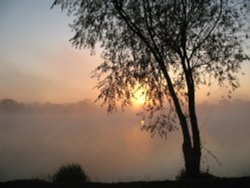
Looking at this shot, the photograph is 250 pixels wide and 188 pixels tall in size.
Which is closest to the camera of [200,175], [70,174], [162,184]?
[162,184]

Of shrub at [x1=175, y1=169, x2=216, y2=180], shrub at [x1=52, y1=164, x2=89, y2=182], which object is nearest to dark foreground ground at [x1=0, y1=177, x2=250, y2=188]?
shrub at [x1=175, y1=169, x2=216, y2=180]

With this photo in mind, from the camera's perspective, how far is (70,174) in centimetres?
2006

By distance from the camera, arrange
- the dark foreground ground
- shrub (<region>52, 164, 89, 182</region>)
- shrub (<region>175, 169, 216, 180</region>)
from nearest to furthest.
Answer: the dark foreground ground
shrub (<region>175, 169, 216, 180</region>)
shrub (<region>52, 164, 89, 182</region>)

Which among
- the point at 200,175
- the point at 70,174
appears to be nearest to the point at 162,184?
the point at 200,175

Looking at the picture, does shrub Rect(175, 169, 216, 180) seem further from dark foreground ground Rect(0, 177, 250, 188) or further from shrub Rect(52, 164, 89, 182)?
shrub Rect(52, 164, 89, 182)

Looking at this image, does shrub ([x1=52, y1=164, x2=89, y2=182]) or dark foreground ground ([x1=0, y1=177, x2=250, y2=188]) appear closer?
dark foreground ground ([x1=0, y1=177, x2=250, y2=188])

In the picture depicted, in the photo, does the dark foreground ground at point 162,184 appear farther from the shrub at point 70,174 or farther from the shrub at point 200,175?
the shrub at point 70,174

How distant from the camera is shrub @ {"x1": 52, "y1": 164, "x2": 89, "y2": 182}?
65.5 feet

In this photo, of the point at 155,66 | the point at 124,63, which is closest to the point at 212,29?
the point at 155,66

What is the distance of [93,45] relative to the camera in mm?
19969

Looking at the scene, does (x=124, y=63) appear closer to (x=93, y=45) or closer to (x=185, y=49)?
(x=93, y=45)

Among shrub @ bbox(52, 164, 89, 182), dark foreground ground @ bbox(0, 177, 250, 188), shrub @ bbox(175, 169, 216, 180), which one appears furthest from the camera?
shrub @ bbox(52, 164, 89, 182)

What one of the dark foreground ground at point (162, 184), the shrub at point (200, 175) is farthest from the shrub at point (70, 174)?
the shrub at point (200, 175)

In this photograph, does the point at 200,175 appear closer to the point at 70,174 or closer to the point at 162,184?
the point at 162,184
